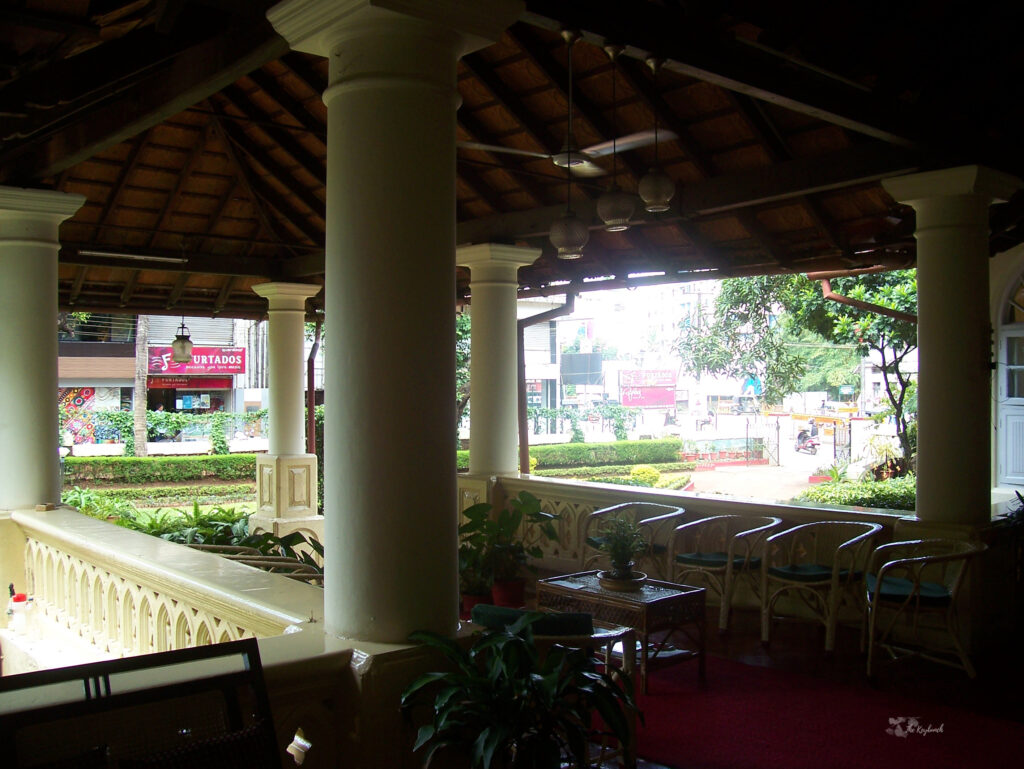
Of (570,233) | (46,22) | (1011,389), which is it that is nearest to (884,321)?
(1011,389)

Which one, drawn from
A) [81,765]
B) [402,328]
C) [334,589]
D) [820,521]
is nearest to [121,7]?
[402,328]

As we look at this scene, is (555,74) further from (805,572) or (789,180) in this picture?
(805,572)

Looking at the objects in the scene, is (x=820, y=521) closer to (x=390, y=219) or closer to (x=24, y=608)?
(x=390, y=219)

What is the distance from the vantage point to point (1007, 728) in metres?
4.12

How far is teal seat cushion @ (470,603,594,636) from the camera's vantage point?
3209 millimetres

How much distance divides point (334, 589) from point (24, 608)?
133 inches

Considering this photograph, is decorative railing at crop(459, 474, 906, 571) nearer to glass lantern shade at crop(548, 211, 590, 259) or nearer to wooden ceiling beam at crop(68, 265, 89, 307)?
glass lantern shade at crop(548, 211, 590, 259)

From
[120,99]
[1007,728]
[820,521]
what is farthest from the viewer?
[820,521]

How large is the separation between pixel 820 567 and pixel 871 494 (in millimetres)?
5060

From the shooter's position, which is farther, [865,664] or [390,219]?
[865,664]

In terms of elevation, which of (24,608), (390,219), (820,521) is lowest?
(24,608)

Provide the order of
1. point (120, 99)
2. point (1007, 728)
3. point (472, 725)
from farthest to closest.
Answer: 1. point (120, 99)
2. point (1007, 728)
3. point (472, 725)

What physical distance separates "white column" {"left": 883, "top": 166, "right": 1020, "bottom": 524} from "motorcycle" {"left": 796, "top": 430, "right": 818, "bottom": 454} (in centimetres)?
1850

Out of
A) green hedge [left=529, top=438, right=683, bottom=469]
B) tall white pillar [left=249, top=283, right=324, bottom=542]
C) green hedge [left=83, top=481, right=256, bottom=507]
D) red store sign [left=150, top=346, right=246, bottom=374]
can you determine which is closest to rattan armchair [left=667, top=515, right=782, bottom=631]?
tall white pillar [left=249, top=283, right=324, bottom=542]
